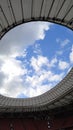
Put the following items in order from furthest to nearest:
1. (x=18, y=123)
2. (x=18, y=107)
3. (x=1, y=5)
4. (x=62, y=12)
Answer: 1. (x=18, y=123)
2. (x=18, y=107)
3. (x=62, y=12)
4. (x=1, y=5)

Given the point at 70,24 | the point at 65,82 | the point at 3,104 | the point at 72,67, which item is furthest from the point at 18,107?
the point at 70,24

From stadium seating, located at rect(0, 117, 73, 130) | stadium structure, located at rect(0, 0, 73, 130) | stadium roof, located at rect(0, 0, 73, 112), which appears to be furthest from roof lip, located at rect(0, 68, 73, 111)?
stadium roof, located at rect(0, 0, 73, 112)

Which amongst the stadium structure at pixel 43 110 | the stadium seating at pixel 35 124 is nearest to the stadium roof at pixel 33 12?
the stadium structure at pixel 43 110

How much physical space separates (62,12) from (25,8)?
2542 mm

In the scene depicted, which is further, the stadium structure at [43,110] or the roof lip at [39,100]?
the roof lip at [39,100]

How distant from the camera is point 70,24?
1738 cm

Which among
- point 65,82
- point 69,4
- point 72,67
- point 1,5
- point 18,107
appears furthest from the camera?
point 18,107

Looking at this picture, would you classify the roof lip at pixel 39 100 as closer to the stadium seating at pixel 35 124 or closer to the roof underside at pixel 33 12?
the stadium seating at pixel 35 124

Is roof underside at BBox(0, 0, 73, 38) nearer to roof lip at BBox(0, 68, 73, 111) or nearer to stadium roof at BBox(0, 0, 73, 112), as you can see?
stadium roof at BBox(0, 0, 73, 112)

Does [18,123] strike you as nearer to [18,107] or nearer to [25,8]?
[18,107]

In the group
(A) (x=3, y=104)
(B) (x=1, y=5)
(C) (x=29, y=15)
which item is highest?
(A) (x=3, y=104)

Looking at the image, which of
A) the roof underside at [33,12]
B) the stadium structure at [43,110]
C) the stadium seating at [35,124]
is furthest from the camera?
the stadium seating at [35,124]

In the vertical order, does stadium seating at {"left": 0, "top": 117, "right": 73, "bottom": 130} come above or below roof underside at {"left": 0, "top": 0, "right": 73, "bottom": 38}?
above

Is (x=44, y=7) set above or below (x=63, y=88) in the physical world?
below
